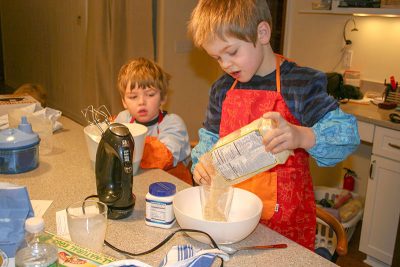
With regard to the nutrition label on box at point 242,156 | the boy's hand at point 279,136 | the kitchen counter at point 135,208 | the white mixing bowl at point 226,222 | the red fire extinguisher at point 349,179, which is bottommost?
the red fire extinguisher at point 349,179

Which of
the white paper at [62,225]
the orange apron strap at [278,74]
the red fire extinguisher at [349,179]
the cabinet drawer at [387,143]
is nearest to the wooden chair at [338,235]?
the orange apron strap at [278,74]

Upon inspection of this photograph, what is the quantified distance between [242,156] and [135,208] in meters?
0.42

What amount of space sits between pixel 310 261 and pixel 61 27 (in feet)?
15.3

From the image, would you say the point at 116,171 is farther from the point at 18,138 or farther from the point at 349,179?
the point at 349,179

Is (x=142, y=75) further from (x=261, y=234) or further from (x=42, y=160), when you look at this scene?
(x=261, y=234)

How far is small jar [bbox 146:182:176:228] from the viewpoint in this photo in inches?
45.8

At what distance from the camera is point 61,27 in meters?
5.04

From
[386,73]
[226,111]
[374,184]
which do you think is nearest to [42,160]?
[226,111]

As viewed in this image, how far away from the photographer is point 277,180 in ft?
4.48

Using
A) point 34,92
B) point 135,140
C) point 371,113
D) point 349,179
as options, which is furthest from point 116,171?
point 349,179

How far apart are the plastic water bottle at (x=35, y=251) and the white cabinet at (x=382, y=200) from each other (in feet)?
6.65

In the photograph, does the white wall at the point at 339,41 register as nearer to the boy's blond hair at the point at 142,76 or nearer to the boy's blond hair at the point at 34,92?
the boy's blond hair at the point at 142,76

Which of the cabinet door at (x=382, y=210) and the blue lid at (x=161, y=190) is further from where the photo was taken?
the cabinet door at (x=382, y=210)

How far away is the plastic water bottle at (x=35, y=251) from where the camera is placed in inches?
31.4
